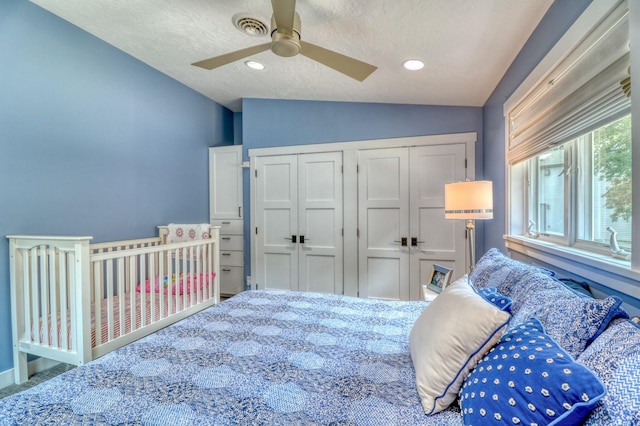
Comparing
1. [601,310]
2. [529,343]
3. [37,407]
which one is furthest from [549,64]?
[37,407]

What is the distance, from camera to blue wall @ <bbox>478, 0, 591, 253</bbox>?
1439 millimetres

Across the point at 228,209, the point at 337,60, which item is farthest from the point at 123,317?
the point at 337,60

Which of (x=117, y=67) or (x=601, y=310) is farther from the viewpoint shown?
(x=117, y=67)

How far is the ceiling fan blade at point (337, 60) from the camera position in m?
1.67

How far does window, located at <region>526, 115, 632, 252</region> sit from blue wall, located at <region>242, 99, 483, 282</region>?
4.25 ft

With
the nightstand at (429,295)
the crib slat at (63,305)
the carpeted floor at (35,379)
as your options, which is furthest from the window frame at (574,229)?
the carpeted floor at (35,379)

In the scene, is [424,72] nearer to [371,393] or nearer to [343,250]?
[343,250]

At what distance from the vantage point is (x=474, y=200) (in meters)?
2.01

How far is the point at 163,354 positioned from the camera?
3.97 feet

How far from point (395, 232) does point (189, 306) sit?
228cm

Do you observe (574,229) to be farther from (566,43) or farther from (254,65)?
(254,65)

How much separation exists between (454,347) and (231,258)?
349cm

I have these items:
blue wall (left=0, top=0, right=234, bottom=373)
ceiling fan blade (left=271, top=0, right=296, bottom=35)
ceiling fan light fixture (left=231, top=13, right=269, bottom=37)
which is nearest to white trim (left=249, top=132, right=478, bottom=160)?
blue wall (left=0, top=0, right=234, bottom=373)

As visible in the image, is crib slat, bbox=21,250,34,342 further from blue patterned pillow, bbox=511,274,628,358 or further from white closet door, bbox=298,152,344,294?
blue patterned pillow, bbox=511,274,628,358
